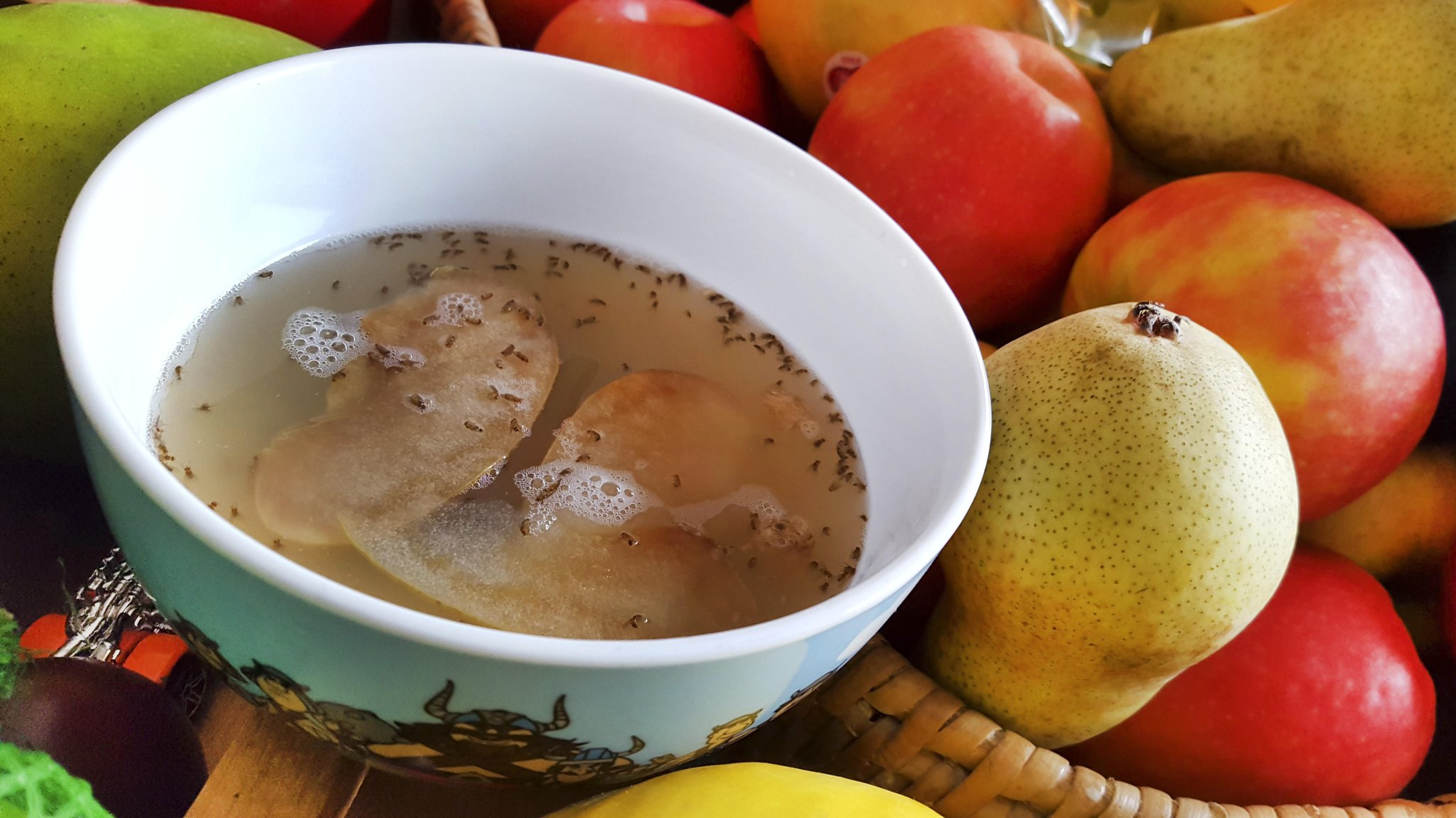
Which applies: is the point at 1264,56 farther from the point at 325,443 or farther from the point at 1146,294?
the point at 325,443

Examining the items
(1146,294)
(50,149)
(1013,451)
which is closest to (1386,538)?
(1146,294)

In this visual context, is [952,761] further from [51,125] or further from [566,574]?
[51,125]

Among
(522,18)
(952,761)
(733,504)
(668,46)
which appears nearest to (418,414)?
(733,504)

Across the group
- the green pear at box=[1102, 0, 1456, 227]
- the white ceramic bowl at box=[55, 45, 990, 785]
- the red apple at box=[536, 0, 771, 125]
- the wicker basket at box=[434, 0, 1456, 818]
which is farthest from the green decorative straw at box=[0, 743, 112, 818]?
the green pear at box=[1102, 0, 1456, 227]

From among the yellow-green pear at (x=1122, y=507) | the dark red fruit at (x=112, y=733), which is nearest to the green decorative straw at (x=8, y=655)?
the dark red fruit at (x=112, y=733)

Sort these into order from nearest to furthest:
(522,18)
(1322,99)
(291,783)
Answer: (291,783), (1322,99), (522,18)

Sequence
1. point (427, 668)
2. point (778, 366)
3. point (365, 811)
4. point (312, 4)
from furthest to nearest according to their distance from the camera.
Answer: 1. point (312, 4)
2. point (778, 366)
3. point (365, 811)
4. point (427, 668)
